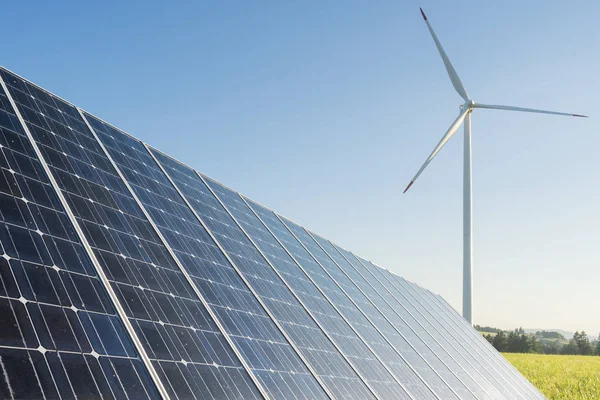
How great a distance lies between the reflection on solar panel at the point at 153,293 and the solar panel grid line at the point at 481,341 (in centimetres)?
1045

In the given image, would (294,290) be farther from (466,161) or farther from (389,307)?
(466,161)

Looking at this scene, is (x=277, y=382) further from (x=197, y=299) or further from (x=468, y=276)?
(x=468, y=276)

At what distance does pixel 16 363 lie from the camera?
322 inches

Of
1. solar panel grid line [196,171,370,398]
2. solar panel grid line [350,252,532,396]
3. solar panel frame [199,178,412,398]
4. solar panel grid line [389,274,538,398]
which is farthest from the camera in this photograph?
solar panel grid line [389,274,538,398]

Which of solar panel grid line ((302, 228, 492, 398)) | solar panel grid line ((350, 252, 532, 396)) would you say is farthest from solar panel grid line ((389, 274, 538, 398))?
Result: solar panel grid line ((302, 228, 492, 398))

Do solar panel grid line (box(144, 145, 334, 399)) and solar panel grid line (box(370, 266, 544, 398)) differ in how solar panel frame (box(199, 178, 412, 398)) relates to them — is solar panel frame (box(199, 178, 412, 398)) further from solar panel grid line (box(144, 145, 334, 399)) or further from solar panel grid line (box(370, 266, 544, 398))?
solar panel grid line (box(370, 266, 544, 398))

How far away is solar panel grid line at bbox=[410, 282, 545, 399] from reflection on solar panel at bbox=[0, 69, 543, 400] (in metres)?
10.5

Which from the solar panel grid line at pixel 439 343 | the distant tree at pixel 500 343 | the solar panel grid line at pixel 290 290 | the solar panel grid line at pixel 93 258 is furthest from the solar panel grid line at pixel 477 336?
the distant tree at pixel 500 343

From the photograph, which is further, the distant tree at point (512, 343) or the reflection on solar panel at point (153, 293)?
the distant tree at point (512, 343)

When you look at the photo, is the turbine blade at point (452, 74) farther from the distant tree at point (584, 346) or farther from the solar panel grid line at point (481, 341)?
the distant tree at point (584, 346)

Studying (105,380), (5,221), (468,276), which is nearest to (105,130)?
(5,221)

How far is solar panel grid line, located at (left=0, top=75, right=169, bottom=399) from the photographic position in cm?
1057

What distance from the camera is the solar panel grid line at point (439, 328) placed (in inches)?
1217

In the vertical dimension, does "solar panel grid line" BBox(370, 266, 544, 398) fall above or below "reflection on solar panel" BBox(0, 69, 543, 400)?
above
